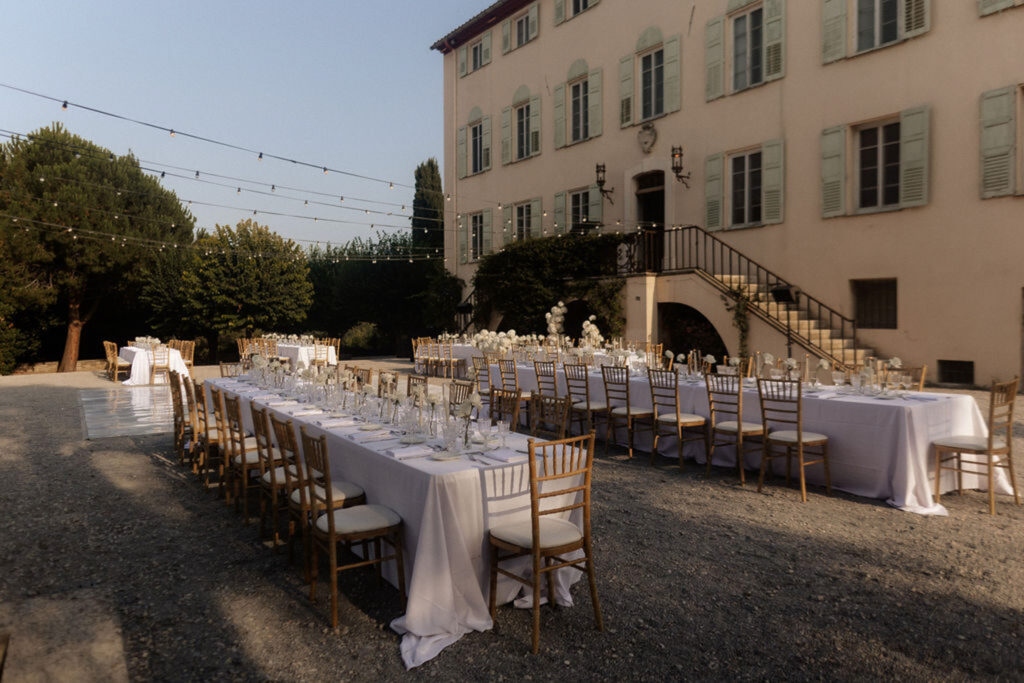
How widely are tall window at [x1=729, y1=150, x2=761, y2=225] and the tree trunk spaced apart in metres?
20.9

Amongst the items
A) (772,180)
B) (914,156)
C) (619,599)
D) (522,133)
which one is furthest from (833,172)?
(619,599)

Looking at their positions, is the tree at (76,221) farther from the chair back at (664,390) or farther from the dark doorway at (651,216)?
the chair back at (664,390)

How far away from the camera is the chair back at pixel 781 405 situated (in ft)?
18.8

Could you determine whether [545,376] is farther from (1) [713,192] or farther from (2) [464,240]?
(2) [464,240]

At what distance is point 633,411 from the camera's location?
751 cm

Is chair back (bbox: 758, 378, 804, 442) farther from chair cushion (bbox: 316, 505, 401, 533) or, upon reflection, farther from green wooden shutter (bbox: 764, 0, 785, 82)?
green wooden shutter (bbox: 764, 0, 785, 82)

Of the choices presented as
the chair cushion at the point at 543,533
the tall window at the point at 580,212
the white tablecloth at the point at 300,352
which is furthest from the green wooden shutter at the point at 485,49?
the chair cushion at the point at 543,533

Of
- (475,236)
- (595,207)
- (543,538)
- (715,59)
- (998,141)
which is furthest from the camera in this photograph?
(475,236)

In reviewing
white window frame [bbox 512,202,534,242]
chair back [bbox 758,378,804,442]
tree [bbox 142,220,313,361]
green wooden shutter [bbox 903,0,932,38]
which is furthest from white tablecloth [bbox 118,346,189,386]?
green wooden shutter [bbox 903,0,932,38]

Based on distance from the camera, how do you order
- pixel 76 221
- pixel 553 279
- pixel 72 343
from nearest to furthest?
pixel 553 279
pixel 76 221
pixel 72 343

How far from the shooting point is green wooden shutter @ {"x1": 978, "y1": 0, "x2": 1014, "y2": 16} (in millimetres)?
10484

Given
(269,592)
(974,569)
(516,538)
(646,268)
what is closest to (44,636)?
(269,592)

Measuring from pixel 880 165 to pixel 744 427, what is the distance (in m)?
8.49

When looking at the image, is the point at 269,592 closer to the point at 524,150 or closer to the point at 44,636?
the point at 44,636
